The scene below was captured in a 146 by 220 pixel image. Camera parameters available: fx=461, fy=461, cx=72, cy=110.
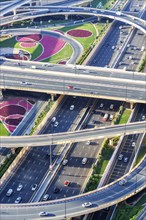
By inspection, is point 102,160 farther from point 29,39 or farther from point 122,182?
point 29,39

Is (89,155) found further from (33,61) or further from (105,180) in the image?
(33,61)

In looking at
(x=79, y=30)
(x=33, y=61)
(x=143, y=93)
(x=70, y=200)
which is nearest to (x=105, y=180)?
(x=70, y=200)

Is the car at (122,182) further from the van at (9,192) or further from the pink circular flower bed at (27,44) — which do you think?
the pink circular flower bed at (27,44)

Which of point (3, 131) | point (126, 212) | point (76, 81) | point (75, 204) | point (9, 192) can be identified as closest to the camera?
point (75, 204)

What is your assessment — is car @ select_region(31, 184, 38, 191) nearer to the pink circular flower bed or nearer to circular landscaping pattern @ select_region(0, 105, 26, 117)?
circular landscaping pattern @ select_region(0, 105, 26, 117)

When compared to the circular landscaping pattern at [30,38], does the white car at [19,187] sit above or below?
below

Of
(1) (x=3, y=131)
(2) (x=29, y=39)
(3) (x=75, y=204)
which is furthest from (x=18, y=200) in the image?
(2) (x=29, y=39)

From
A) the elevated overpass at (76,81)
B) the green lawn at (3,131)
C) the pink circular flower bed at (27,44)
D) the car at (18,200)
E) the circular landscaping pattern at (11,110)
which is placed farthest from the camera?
the pink circular flower bed at (27,44)

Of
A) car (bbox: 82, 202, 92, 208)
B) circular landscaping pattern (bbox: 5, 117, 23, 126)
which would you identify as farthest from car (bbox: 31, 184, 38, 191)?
circular landscaping pattern (bbox: 5, 117, 23, 126)

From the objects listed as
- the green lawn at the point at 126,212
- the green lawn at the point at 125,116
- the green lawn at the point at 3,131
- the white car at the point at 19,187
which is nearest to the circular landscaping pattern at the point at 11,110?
the green lawn at the point at 3,131

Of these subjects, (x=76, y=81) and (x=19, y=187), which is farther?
(x=76, y=81)
